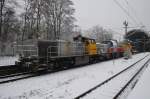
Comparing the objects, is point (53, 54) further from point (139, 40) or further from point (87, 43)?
point (139, 40)

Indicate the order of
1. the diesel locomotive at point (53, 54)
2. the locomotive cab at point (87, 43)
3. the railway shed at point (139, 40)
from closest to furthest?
the diesel locomotive at point (53, 54)
the locomotive cab at point (87, 43)
the railway shed at point (139, 40)

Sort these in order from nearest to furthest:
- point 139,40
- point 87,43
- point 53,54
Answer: point 53,54
point 87,43
point 139,40

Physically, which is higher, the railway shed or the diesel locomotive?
the railway shed

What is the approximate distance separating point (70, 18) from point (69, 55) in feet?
75.3

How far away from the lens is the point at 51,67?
15484 millimetres

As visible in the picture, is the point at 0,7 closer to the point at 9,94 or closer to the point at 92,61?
the point at 92,61

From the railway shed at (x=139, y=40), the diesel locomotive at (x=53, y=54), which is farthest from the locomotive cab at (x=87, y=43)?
the railway shed at (x=139, y=40)

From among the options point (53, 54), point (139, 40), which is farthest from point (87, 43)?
point (139, 40)

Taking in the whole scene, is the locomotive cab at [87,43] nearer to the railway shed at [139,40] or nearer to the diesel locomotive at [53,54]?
the diesel locomotive at [53,54]

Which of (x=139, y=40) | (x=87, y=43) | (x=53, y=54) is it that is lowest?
(x=53, y=54)

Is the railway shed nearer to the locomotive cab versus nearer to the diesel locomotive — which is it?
the locomotive cab

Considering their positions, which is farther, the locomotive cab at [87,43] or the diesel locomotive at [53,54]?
the locomotive cab at [87,43]

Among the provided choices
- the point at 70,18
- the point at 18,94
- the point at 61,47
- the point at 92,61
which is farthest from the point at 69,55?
the point at 70,18

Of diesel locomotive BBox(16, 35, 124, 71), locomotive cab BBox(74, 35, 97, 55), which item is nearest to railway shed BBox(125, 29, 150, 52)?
locomotive cab BBox(74, 35, 97, 55)
